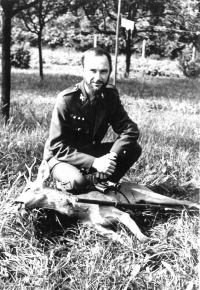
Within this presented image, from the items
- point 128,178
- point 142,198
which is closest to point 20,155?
point 128,178

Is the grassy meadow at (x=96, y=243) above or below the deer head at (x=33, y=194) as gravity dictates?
below

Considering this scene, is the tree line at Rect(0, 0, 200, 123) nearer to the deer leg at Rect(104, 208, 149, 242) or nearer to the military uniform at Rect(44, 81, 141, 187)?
the military uniform at Rect(44, 81, 141, 187)

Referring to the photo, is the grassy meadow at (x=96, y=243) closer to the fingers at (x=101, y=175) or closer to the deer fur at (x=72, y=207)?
the deer fur at (x=72, y=207)

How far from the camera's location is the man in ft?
8.70

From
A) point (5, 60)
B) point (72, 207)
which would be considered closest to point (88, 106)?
point (72, 207)

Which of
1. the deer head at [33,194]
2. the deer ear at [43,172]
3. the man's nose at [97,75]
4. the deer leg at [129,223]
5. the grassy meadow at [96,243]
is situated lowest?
the grassy meadow at [96,243]

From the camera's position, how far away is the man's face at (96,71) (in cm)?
262

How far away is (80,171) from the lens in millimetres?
2748

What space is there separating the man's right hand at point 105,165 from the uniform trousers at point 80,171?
0.10 meters

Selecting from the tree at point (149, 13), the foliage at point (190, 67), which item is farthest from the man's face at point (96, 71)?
the foliage at point (190, 67)

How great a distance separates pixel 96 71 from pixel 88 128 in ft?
1.40

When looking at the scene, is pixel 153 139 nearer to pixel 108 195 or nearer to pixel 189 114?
pixel 108 195

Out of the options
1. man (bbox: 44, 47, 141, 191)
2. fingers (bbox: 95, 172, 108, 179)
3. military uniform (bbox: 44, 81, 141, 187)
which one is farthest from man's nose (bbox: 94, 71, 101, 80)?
fingers (bbox: 95, 172, 108, 179)

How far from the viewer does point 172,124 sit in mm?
4676
